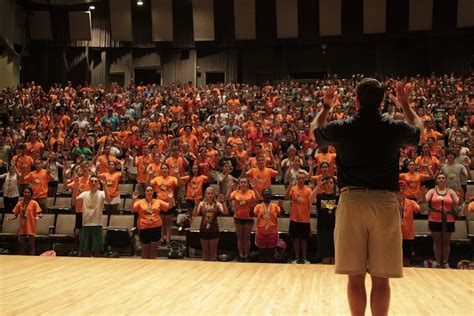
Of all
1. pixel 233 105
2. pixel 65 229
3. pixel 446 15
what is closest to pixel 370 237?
pixel 65 229

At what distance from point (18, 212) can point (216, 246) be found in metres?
3.55

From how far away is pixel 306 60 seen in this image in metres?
22.2

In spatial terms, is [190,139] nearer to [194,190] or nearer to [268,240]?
[194,190]

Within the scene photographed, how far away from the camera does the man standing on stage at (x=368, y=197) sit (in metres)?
2.80

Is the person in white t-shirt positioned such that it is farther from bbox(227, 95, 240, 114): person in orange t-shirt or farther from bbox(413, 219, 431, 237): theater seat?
bbox(227, 95, 240, 114): person in orange t-shirt

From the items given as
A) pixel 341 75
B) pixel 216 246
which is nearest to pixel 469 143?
pixel 216 246

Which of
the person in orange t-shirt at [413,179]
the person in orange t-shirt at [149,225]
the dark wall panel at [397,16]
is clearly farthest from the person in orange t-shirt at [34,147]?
the dark wall panel at [397,16]

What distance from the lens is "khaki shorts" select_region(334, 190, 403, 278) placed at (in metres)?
2.79

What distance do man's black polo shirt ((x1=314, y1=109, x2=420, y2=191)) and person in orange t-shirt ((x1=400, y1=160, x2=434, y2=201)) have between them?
577 centimetres

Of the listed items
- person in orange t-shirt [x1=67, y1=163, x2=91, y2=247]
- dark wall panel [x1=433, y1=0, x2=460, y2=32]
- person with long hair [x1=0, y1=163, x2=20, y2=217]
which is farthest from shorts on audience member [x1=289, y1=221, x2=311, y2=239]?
dark wall panel [x1=433, y1=0, x2=460, y2=32]

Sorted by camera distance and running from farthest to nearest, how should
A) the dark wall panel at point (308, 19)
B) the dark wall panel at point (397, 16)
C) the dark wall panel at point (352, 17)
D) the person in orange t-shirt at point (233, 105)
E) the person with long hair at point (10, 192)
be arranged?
the dark wall panel at point (308, 19), the dark wall panel at point (352, 17), the dark wall panel at point (397, 16), the person in orange t-shirt at point (233, 105), the person with long hair at point (10, 192)

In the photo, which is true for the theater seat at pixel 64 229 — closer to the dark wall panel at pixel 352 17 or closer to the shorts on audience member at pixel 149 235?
the shorts on audience member at pixel 149 235

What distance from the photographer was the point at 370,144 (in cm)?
287

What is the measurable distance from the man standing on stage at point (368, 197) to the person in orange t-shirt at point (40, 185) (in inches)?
306
